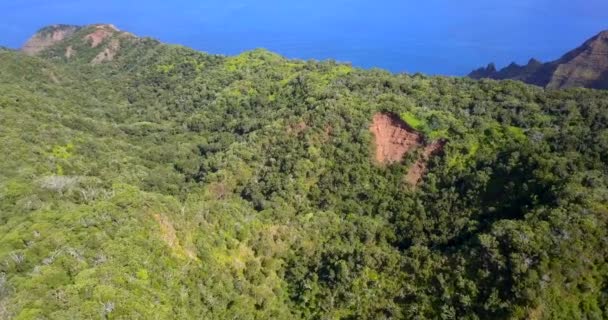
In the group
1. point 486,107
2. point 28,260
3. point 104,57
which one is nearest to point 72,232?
point 28,260

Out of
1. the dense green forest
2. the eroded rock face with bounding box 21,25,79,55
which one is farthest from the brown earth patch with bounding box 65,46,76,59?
the dense green forest

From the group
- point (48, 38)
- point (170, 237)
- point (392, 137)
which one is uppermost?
point (48, 38)

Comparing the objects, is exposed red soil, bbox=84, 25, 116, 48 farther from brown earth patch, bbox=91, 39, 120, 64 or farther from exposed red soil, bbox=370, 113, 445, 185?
exposed red soil, bbox=370, 113, 445, 185

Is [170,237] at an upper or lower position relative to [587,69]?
lower

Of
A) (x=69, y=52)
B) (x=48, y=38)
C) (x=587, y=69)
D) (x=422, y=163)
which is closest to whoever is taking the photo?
(x=422, y=163)

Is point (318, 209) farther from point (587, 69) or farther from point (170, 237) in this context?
point (587, 69)

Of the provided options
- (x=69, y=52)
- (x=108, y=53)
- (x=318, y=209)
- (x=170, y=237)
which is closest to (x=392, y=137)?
(x=318, y=209)

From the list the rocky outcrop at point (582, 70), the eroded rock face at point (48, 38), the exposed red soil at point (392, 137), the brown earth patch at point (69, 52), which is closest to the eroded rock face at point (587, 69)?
the rocky outcrop at point (582, 70)
